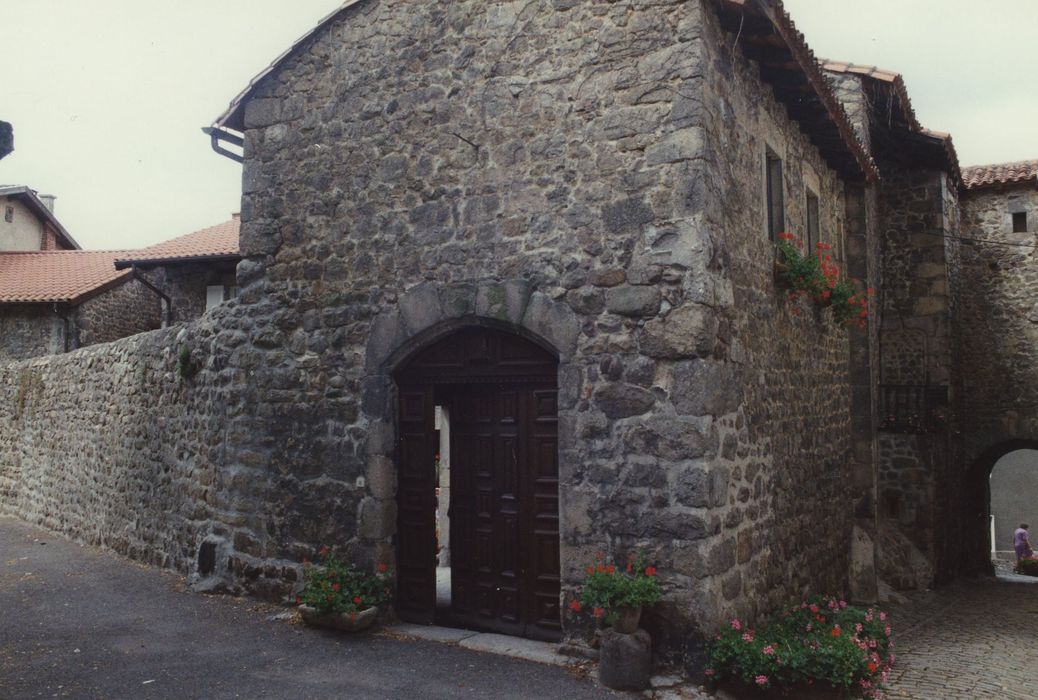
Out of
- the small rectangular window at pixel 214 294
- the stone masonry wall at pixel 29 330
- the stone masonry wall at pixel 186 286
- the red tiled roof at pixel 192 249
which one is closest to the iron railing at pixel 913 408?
the red tiled roof at pixel 192 249

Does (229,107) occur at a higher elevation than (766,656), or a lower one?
higher

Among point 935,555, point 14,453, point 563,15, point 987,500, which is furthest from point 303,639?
point 987,500

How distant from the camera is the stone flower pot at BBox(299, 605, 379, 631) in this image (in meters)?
6.88

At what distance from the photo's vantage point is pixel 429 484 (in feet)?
23.9

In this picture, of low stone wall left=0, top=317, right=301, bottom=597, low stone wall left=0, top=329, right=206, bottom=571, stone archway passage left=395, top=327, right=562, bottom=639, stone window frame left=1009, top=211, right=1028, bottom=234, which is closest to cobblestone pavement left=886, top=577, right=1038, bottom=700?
stone archway passage left=395, top=327, right=562, bottom=639

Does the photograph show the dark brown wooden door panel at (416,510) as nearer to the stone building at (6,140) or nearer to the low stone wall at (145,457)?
the low stone wall at (145,457)

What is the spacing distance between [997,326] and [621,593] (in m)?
12.2

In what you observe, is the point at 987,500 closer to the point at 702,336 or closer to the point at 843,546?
the point at 843,546

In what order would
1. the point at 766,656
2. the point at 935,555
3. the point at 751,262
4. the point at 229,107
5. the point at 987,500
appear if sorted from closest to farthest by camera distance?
the point at 766,656, the point at 751,262, the point at 229,107, the point at 935,555, the point at 987,500

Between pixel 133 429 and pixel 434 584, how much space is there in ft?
18.0

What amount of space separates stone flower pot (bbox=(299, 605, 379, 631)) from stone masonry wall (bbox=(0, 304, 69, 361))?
641 inches

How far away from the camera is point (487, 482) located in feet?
23.0

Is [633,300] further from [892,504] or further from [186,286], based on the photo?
[186,286]

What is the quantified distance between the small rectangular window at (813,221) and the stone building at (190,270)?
1306 cm
